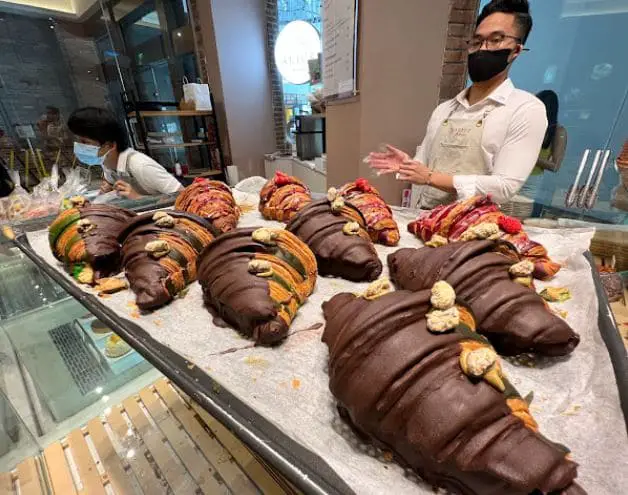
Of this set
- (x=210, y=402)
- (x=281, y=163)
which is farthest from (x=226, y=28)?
(x=210, y=402)

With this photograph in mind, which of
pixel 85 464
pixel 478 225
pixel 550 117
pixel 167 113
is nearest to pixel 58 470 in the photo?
pixel 85 464

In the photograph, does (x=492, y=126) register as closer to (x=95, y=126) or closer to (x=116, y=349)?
(x=116, y=349)

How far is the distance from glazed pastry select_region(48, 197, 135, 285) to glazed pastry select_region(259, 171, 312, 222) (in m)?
0.88

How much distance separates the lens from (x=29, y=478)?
1.03m

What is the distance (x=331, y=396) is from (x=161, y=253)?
2.94 feet

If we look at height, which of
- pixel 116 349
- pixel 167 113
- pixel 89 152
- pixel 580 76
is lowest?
pixel 116 349

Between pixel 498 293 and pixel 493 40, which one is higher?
pixel 493 40

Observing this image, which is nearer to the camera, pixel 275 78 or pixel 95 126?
pixel 95 126

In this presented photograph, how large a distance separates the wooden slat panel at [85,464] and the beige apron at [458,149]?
7.05 feet

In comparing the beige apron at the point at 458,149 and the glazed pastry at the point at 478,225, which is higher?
the beige apron at the point at 458,149

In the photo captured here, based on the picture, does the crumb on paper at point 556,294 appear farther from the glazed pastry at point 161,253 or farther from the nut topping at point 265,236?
the glazed pastry at point 161,253

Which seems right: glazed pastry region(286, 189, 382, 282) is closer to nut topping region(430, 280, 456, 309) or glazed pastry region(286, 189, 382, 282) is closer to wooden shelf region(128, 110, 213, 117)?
nut topping region(430, 280, 456, 309)

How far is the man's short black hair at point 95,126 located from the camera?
2486 millimetres

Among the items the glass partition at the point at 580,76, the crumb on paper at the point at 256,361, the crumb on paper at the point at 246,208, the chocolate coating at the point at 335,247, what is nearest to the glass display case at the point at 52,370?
the crumb on paper at the point at 256,361
